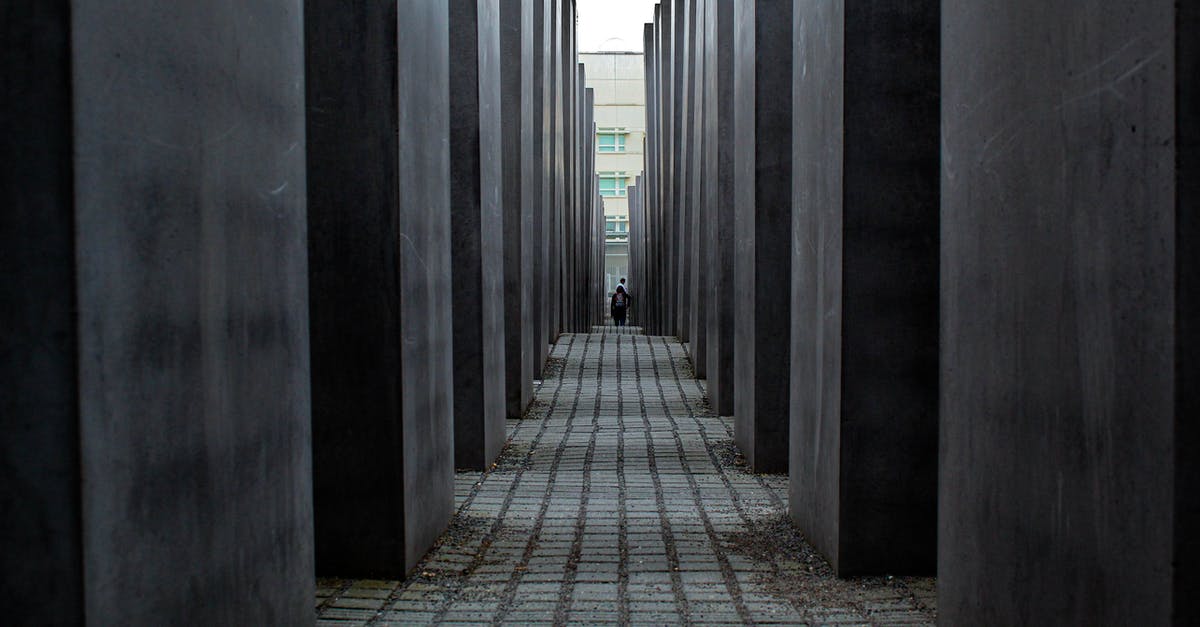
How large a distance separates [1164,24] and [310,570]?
10.4 ft

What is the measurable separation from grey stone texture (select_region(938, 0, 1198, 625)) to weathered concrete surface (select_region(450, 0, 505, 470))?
4992mm

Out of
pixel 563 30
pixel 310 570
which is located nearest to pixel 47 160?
pixel 310 570

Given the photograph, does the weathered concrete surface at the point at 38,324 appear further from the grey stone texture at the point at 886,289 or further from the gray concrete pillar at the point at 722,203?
the gray concrete pillar at the point at 722,203

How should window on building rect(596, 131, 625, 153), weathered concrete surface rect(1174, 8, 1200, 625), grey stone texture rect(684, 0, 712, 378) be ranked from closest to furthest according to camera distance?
1. weathered concrete surface rect(1174, 8, 1200, 625)
2. grey stone texture rect(684, 0, 712, 378)
3. window on building rect(596, 131, 625, 153)

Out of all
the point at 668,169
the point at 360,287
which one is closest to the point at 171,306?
the point at 360,287

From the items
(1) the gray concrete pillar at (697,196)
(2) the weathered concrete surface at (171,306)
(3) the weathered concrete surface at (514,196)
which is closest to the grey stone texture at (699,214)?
(1) the gray concrete pillar at (697,196)

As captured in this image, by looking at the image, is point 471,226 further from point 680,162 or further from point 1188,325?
point 680,162

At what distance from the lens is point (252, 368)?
3.51 meters

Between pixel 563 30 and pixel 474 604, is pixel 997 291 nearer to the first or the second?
pixel 474 604

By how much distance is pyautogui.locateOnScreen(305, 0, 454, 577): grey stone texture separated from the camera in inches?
214

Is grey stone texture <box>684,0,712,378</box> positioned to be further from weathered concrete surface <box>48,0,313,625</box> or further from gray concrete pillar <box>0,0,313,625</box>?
gray concrete pillar <box>0,0,313,625</box>

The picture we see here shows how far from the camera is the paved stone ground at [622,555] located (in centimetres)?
490

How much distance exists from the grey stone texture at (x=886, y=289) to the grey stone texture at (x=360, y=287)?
81.3 inches

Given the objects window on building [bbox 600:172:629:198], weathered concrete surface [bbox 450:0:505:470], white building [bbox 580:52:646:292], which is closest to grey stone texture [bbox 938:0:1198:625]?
weathered concrete surface [bbox 450:0:505:470]
